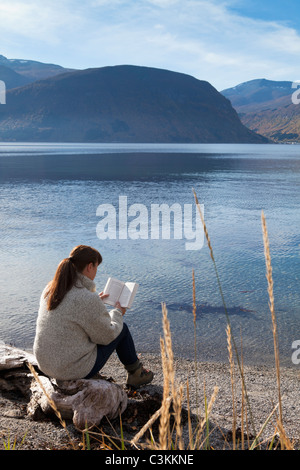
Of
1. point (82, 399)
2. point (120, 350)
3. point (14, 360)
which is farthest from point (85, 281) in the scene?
point (14, 360)

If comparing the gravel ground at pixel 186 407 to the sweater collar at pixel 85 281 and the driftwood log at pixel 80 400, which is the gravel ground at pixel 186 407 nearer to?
the driftwood log at pixel 80 400

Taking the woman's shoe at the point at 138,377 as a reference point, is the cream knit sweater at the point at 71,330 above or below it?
above

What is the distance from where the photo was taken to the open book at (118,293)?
4.23 meters

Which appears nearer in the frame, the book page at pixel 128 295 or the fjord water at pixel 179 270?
the book page at pixel 128 295

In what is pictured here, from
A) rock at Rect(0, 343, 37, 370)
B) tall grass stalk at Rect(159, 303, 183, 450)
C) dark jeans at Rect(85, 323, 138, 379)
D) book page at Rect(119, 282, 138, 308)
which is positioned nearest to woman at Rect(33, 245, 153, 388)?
dark jeans at Rect(85, 323, 138, 379)

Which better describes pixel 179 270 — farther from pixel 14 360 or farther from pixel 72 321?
pixel 72 321

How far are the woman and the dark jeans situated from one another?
0.10 m

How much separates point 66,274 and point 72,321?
15.3 inches

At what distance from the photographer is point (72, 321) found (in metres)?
3.62

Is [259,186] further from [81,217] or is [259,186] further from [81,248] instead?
[81,248]

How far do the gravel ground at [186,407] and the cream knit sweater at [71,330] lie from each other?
0.43 meters

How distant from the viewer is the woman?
11.8 ft

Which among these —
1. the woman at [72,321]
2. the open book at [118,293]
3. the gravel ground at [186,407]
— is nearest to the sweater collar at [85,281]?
the woman at [72,321]
